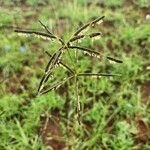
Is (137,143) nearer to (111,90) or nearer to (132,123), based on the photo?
(132,123)

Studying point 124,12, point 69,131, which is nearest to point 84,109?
point 69,131

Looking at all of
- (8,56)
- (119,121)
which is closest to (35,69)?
(8,56)

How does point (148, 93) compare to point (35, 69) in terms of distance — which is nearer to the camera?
point (148, 93)

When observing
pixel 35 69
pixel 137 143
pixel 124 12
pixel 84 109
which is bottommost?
pixel 137 143

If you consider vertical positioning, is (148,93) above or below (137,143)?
above

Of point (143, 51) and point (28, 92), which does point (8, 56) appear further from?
point (143, 51)

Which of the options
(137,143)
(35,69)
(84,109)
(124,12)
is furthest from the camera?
(124,12)

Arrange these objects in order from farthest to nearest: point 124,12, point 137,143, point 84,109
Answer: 1. point 124,12
2. point 84,109
3. point 137,143
